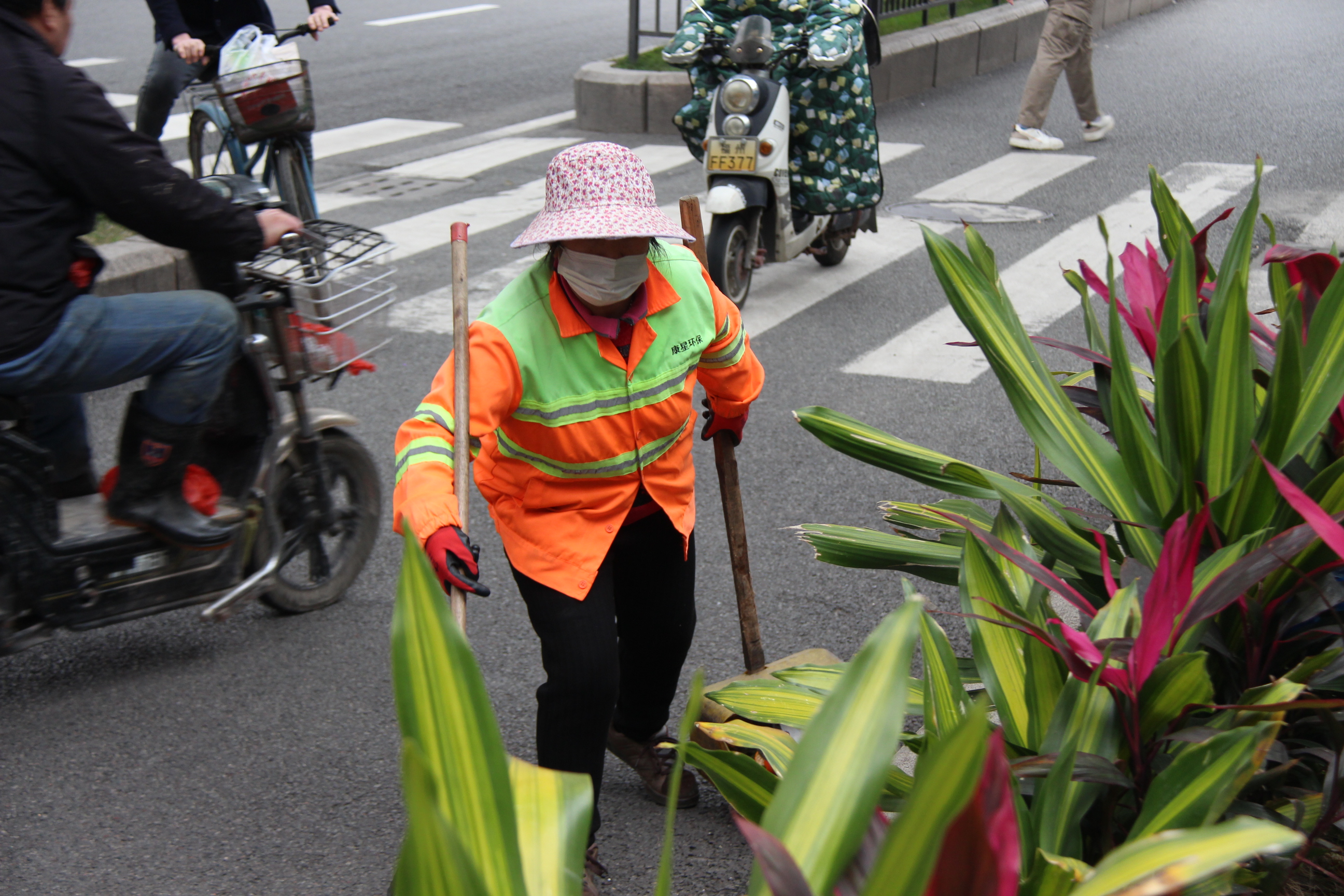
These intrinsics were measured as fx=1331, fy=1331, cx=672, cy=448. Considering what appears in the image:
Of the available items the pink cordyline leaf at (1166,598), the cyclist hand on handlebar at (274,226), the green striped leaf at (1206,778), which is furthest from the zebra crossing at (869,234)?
the green striped leaf at (1206,778)

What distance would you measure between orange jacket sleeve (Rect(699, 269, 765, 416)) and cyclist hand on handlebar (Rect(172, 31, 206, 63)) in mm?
4652

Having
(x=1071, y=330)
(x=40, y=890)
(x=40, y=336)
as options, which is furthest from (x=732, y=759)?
(x=1071, y=330)

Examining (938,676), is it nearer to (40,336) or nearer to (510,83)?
(40,336)

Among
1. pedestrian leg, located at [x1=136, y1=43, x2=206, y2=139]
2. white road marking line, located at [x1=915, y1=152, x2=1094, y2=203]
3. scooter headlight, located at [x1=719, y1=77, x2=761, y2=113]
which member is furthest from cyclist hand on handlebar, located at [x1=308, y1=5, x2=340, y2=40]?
white road marking line, located at [x1=915, y1=152, x2=1094, y2=203]

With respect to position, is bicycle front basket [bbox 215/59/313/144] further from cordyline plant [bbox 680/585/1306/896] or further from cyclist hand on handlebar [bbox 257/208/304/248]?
cordyline plant [bbox 680/585/1306/896]

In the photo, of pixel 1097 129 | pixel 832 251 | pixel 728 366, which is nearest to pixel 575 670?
pixel 728 366

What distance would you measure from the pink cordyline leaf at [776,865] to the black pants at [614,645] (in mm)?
1295

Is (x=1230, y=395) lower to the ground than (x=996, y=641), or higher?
higher

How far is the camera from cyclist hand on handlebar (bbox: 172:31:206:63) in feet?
21.2

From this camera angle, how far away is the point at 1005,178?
30.1 ft

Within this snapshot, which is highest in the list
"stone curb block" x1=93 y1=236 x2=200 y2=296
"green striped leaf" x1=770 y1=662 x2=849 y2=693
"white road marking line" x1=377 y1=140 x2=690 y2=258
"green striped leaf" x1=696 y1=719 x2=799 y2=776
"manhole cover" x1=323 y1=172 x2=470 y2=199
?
"green striped leaf" x1=696 y1=719 x2=799 y2=776

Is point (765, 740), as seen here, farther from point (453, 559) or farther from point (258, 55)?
point (258, 55)

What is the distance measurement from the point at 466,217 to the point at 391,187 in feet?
3.41

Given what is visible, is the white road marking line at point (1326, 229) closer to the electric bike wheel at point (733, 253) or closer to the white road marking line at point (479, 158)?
the electric bike wheel at point (733, 253)
